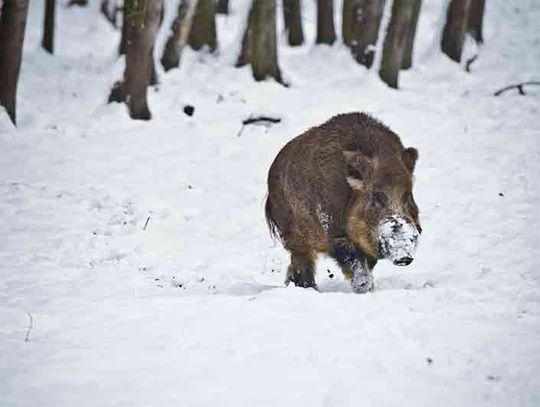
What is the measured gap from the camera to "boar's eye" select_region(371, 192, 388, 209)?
20.0 ft

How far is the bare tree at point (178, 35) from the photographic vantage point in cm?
1436

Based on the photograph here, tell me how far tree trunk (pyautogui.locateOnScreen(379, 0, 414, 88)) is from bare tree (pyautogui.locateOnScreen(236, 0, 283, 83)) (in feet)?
6.87

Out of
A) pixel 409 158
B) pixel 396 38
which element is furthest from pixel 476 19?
pixel 409 158

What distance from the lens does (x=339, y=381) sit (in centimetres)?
428

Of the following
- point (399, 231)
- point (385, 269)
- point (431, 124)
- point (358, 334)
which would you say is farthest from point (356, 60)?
point (358, 334)

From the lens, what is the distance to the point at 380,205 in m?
6.10

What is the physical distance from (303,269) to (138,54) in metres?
6.62

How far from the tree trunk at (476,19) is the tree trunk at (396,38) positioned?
3.43 meters

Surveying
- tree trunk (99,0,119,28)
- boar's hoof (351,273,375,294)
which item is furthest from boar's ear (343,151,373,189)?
tree trunk (99,0,119,28)

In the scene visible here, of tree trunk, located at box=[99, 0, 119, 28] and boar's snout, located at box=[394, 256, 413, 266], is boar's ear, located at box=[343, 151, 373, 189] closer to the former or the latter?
boar's snout, located at box=[394, 256, 413, 266]

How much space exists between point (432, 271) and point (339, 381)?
3248 mm

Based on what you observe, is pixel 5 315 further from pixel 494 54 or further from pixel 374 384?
pixel 494 54

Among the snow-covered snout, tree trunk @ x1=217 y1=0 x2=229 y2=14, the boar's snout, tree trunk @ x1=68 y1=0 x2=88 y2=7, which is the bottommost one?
tree trunk @ x1=68 y1=0 x2=88 y2=7

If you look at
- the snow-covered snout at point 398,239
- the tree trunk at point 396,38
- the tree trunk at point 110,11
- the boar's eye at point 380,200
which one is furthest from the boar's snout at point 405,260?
the tree trunk at point 110,11
